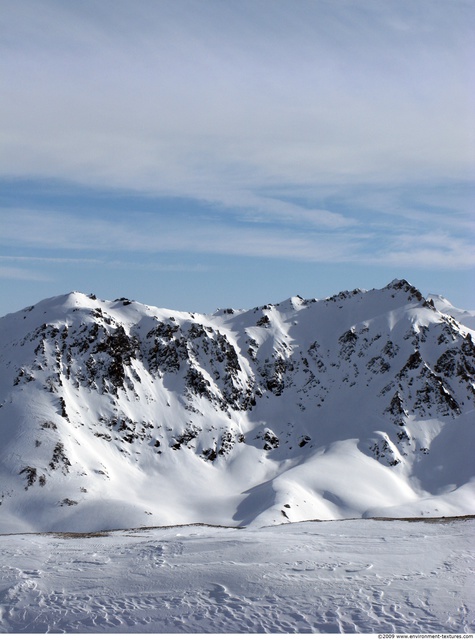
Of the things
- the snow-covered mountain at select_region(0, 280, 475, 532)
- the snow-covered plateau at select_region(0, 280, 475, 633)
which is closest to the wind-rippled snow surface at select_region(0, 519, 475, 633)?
Answer: the snow-covered plateau at select_region(0, 280, 475, 633)

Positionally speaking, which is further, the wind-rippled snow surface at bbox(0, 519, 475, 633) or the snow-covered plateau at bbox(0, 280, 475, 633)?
the snow-covered plateau at bbox(0, 280, 475, 633)

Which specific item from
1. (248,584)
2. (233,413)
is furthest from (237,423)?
(248,584)

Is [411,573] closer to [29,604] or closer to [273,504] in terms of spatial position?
[29,604]

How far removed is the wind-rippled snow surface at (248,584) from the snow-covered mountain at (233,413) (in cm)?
7124

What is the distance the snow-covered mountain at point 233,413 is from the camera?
118 m

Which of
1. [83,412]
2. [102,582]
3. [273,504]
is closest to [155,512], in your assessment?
[273,504]

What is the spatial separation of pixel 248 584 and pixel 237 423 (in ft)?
447

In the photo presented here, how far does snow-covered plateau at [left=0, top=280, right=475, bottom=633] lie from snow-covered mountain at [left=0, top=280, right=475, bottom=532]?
0.43m

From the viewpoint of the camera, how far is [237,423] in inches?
6275

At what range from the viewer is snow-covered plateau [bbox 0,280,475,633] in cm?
10675

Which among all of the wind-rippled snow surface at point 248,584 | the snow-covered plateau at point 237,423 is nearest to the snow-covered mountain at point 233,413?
the snow-covered plateau at point 237,423

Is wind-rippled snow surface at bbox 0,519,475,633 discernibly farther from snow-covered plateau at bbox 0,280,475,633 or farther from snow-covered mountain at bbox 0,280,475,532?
snow-covered mountain at bbox 0,280,475,532

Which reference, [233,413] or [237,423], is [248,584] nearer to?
[237,423]

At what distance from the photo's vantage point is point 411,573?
25.4 meters
